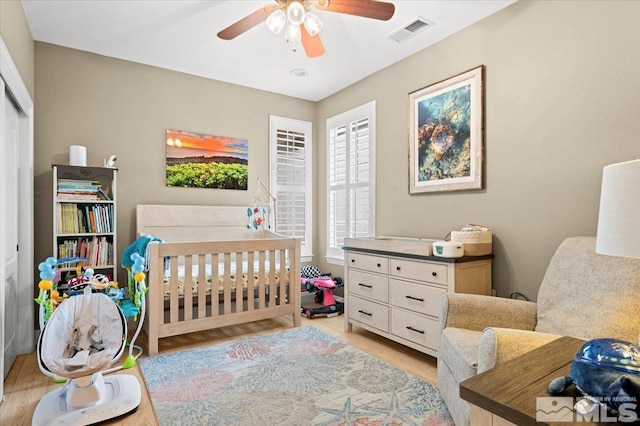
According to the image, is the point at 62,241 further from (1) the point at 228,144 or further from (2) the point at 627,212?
(2) the point at 627,212

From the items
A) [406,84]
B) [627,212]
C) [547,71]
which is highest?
[406,84]

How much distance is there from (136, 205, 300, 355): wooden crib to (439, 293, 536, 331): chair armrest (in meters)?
1.75

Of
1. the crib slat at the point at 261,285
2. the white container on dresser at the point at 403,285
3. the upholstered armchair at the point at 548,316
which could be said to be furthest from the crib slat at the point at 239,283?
the upholstered armchair at the point at 548,316

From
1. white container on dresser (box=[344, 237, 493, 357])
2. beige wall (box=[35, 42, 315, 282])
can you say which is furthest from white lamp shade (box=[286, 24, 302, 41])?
beige wall (box=[35, 42, 315, 282])

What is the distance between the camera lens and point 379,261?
2.99m

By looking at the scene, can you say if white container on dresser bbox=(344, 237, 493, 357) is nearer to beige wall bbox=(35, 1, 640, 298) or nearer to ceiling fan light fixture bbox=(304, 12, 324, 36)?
beige wall bbox=(35, 1, 640, 298)

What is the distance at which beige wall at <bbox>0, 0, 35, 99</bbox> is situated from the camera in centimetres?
217

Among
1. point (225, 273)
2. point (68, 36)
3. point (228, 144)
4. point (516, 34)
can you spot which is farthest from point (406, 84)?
point (68, 36)

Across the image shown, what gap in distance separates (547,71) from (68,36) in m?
3.78

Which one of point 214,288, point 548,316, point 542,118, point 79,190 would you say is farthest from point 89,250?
point 542,118

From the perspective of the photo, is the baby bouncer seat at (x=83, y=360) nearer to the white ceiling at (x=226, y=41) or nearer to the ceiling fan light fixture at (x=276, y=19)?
the ceiling fan light fixture at (x=276, y=19)

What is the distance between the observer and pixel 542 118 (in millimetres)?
2432

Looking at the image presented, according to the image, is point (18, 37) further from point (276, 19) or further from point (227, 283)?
point (227, 283)

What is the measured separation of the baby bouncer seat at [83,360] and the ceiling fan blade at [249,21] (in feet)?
5.96
